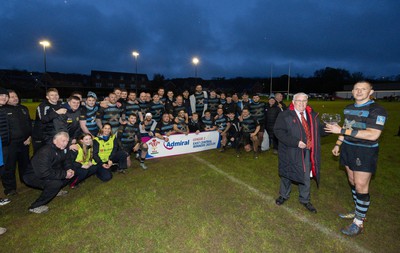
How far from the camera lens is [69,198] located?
4953 mm

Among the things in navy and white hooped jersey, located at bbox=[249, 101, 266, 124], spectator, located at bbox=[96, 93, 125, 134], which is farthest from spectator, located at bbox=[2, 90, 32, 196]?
navy and white hooped jersey, located at bbox=[249, 101, 266, 124]

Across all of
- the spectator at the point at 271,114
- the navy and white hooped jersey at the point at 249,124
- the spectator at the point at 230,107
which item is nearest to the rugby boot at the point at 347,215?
the spectator at the point at 271,114

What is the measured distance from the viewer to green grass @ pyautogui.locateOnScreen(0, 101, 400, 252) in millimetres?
3436

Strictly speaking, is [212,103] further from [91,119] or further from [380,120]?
[380,120]

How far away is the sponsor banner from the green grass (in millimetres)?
1644

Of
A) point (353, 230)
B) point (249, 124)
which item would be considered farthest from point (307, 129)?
point (249, 124)

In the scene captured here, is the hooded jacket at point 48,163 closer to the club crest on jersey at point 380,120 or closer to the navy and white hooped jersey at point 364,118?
the navy and white hooped jersey at point 364,118

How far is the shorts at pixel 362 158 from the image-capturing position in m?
3.46

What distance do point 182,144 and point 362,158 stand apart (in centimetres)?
600

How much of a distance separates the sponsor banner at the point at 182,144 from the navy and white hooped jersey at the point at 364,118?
5658mm

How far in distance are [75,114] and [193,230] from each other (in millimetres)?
4477

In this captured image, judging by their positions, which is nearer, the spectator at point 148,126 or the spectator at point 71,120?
the spectator at point 71,120

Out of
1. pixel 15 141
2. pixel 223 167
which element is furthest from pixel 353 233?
pixel 15 141

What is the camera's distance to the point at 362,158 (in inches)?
138
